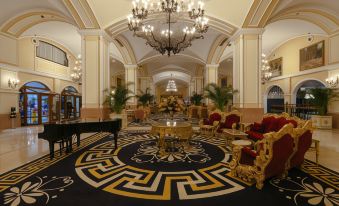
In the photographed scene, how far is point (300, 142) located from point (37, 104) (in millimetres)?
12445

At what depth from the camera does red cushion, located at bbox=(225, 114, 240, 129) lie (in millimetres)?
6168

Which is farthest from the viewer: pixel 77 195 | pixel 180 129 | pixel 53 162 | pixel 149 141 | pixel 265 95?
pixel 265 95

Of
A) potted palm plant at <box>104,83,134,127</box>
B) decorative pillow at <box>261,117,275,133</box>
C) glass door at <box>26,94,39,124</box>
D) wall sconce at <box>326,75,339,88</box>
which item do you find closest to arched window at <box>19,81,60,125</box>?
glass door at <box>26,94,39,124</box>

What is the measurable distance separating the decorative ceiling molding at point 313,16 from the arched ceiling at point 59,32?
8949 mm

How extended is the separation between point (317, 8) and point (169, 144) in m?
7.77

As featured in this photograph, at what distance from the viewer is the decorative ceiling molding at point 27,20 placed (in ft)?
23.9

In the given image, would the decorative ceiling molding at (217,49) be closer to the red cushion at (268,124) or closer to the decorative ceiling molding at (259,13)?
the decorative ceiling molding at (259,13)

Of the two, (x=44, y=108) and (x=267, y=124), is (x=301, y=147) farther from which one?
(x=44, y=108)

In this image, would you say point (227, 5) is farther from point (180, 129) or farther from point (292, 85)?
point (292, 85)

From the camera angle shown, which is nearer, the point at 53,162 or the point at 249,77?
the point at 53,162

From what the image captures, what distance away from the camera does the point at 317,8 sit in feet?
23.6

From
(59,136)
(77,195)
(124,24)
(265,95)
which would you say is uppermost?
(124,24)

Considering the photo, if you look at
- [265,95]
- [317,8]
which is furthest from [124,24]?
[265,95]

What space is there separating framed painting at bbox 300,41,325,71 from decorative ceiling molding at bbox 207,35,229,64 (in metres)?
4.69
